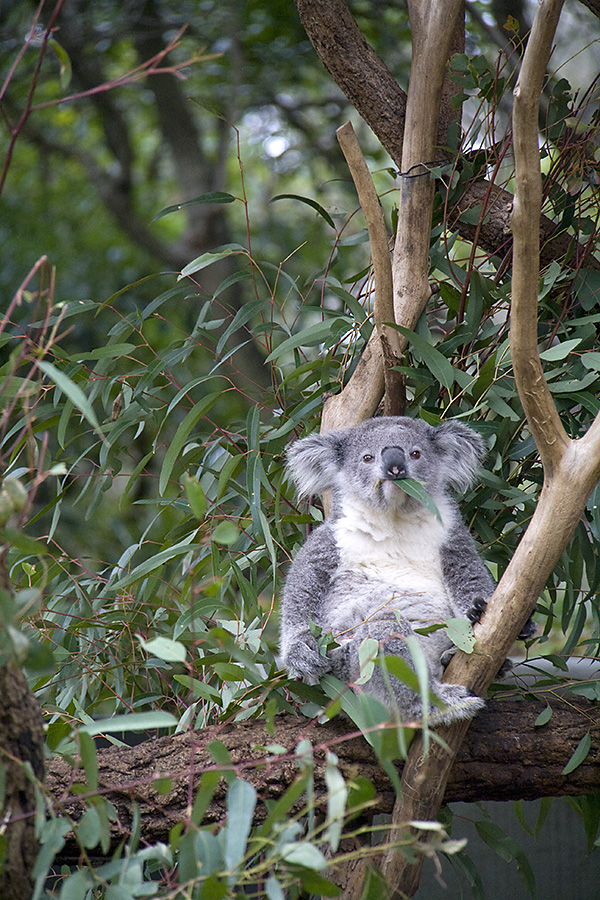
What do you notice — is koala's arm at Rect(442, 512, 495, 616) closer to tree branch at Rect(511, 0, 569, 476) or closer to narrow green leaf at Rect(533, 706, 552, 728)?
narrow green leaf at Rect(533, 706, 552, 728)

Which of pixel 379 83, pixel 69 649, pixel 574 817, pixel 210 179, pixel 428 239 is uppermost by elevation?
pixel 210 179

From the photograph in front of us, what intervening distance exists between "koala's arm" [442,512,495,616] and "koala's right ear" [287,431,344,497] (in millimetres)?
346

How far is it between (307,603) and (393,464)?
1.31 ft

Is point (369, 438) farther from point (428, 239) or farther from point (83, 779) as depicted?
point (83, 779)

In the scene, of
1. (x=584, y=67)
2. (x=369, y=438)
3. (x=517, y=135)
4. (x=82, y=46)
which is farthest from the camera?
(x=584, y=67)

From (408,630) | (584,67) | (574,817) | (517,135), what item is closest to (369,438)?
(408,630)

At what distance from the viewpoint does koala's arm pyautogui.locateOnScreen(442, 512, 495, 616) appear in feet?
6.26

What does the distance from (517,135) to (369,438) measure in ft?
2.70

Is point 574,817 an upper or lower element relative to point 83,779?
lower

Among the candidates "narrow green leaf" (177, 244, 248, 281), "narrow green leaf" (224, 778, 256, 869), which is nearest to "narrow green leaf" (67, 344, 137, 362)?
"narrow green leaf" (177, 244, 248, 281)

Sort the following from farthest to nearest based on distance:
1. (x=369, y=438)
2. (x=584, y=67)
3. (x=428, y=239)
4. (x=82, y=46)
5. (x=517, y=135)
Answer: (x=584, y=67), (x=82, y=46), (x=428, y=239), (x=369, y=438), (x=517, y=135)

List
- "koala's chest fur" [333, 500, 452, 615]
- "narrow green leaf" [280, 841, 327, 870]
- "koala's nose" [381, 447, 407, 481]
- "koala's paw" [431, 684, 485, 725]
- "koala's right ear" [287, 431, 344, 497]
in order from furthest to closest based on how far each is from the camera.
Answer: "koala's right ear" [287, 431, 344, 497] < "koala's chest fur" [333, 500, 452, 615] < "koala's nose" [381, 447, 407, 481] < "koala's paw" [431, 684, 485, 725] < "narrow green leaf" [280, 841, 327, 870]

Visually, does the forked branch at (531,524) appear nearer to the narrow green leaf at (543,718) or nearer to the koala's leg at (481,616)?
the koala's leg at (481,616)

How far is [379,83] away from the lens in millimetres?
2305
